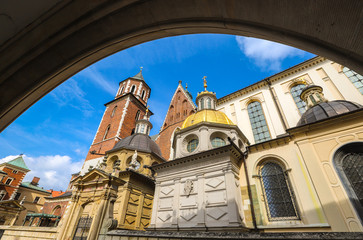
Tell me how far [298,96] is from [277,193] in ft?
34.1

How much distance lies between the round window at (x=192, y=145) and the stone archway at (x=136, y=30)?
1155cm

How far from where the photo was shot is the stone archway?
1.38 metres

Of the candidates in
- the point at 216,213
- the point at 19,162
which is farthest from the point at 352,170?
the point at 19,162

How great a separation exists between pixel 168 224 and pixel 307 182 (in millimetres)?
8060

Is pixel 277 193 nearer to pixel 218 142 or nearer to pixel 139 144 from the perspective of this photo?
pixel 218 142

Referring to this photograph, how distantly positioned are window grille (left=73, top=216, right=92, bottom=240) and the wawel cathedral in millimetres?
64

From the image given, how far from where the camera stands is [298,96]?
50.6ft

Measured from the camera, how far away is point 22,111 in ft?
6.64

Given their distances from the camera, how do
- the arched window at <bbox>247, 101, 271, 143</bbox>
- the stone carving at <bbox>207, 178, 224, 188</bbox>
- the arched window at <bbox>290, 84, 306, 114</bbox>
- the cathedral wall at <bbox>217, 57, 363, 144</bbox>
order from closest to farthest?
the stone carving at <bbox>207, 178, 224, 188</bbox> < the cathedral wall at <bbox>217, 57, 363, 144</bbox> < the arched window at <bbox>290, 84, 306, 114</bbox> < the arched window at <bbox>247, 101, 271, 143</bbox>

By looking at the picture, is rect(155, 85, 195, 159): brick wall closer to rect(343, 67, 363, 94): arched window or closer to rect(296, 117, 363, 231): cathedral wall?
rect(296, 117, 363, 231): cathedral wall

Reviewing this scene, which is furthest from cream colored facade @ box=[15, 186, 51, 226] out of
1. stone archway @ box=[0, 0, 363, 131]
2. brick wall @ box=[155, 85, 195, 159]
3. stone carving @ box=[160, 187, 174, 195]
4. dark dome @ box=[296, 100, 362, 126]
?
dark dome @ box=[296, 100, 362, 126]

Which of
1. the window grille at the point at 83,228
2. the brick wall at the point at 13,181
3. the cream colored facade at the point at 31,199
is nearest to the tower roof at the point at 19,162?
the brick wall at the point at 13,181

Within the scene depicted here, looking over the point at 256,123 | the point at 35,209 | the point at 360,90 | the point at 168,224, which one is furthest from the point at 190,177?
the point at 35,209

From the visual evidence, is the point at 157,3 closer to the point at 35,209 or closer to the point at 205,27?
the point at 205,27
